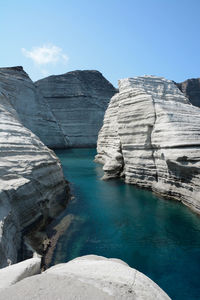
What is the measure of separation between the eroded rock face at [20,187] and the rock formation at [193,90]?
75047 millimetres

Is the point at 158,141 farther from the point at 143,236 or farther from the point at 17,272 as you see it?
the point at 17,272

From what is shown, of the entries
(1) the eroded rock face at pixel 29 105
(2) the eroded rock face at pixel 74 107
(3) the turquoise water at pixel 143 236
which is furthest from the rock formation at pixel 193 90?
(3) the turquoise water at pixel 143 236

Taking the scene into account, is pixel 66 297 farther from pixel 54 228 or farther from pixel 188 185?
pixel 188 185

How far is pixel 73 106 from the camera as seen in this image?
60375 mm

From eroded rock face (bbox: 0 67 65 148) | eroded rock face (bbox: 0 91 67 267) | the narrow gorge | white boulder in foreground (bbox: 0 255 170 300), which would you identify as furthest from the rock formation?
white boulder in foreground (bbox: 0 255 170 300)

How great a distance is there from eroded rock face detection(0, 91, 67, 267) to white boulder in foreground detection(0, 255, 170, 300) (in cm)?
276

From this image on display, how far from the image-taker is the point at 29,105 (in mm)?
43969

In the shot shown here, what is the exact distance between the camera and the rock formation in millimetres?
76137

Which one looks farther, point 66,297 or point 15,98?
point 15,98

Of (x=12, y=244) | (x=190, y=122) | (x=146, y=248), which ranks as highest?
(x=190, y=122)

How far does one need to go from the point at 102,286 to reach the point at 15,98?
4305 cm

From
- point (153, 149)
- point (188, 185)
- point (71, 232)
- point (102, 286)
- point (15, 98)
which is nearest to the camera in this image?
point (102, 286)

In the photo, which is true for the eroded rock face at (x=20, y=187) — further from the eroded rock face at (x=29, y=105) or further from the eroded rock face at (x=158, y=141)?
the eroded rock face at (x=29, y=105)

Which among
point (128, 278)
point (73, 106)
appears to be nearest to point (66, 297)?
point (128, 278)
